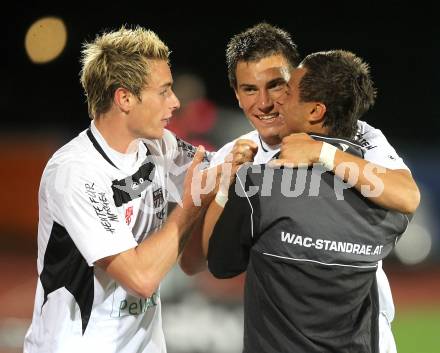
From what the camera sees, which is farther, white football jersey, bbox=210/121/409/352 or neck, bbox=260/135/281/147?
neck, bbox=260/135/281/147

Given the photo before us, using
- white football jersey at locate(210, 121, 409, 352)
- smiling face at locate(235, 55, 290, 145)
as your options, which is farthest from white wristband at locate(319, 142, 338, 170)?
smiling face at locate(235, 55, 290, 145)

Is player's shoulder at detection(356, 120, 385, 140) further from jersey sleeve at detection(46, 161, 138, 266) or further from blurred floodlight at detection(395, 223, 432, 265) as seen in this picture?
blurred floodlight at detection(395, 223, 432, 265)

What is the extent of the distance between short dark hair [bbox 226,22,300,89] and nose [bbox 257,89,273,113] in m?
0.18

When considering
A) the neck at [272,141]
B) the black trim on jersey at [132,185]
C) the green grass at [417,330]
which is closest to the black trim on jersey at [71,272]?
the black trim on jersey at [132,185]

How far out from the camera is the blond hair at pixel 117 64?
2.61 m

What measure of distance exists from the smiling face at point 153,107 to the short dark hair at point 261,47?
1.68 feet

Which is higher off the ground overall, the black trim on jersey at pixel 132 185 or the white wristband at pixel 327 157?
the white wristband at pixel 327 157

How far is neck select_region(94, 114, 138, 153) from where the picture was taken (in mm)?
2615

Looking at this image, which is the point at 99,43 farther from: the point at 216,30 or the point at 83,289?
the point at 216,30

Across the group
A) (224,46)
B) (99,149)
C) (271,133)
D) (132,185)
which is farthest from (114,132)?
(224,46)

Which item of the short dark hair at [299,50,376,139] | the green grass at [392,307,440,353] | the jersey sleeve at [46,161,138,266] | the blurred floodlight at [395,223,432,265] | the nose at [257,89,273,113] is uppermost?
the short dark hair at [299,50,376,139]

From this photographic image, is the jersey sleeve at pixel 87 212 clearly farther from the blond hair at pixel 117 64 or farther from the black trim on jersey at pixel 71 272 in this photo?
the blond hair at pixel 117 64

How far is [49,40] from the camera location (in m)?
8.05

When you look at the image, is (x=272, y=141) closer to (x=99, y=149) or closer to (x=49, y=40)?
(x=99, y=149)
